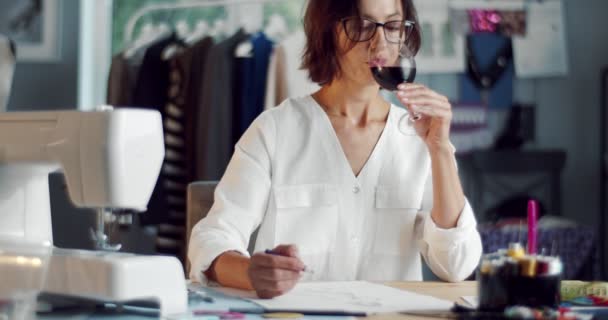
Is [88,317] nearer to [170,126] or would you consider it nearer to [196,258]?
[196,258]

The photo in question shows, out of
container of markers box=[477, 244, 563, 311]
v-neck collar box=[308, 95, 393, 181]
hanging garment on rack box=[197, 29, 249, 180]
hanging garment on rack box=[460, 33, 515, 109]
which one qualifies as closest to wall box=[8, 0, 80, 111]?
hanging garment on rack box=[197, 29, 249, 180]

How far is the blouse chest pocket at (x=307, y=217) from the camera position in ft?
6.95

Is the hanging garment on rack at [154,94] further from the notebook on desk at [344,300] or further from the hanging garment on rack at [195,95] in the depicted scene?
the notebook on desk at [344,300]

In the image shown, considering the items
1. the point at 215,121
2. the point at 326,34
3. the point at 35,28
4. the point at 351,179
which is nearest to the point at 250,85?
the point at 215,121

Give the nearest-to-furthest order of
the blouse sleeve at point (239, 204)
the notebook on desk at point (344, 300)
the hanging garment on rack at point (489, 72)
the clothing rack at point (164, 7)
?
the notebook on desk at point (344, 300), the blouse sleeve at point (239, 204), the clothing rack at point (164, 7), the hanging garment on rack at point (489, 72)

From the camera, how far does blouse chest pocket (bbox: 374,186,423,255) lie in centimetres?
213

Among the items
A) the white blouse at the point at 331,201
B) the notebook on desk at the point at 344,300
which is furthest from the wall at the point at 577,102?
the notebook on desk at the point at 344,300

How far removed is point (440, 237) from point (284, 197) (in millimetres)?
351

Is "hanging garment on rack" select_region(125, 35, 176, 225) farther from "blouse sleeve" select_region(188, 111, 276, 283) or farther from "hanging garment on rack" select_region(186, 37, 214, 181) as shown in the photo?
"blouse sleeve" select_region(188, 111, 276, 283)

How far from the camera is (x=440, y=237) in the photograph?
6.53ft

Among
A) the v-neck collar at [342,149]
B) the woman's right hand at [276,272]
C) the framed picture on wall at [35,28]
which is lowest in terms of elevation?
the woman's right hand at [276,272]

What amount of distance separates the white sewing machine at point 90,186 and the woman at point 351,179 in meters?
0.44

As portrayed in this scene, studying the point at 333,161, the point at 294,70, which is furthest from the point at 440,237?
the point at 294,70

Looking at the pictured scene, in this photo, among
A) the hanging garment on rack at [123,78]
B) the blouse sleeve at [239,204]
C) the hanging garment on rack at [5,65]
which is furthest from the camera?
the hanging garment on rack at [123,78]
